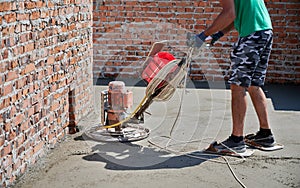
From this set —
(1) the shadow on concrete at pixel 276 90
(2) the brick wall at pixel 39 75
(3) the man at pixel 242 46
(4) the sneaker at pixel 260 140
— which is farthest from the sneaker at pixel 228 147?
(1) the shadow on concrete at pixel 276 90

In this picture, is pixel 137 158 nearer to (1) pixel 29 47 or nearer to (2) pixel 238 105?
(2) pixel 238 105

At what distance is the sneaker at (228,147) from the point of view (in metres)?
4.30

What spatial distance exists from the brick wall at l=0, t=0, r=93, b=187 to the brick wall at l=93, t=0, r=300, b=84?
2300 millimetres

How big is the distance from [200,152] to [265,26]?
1.16m

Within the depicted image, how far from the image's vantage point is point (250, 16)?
4.22 m

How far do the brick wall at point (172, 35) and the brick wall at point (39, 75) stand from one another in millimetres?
2300

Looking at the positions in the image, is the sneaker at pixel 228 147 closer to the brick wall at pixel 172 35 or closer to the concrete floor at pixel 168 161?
the concrete floor at pixel 168 161

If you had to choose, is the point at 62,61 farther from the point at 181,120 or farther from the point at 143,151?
the point at 181,120

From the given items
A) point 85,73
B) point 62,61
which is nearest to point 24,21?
point 62,61

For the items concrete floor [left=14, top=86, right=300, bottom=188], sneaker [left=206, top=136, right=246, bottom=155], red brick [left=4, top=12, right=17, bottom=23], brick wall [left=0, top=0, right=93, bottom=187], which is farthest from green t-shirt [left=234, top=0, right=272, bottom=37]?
red brick [left=4, top=12, right=17, bottom=23]

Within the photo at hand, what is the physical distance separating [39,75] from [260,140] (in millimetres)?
1956

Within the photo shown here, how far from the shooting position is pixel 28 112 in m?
3.79

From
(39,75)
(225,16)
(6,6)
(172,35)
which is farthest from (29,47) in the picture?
(172,35)

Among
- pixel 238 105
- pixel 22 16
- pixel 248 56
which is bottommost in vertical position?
pixel 238 105
